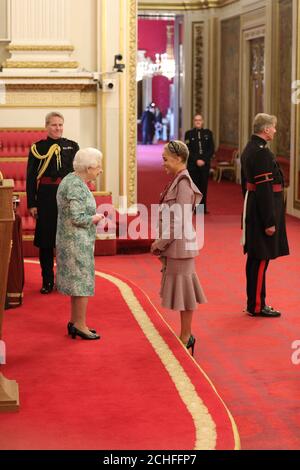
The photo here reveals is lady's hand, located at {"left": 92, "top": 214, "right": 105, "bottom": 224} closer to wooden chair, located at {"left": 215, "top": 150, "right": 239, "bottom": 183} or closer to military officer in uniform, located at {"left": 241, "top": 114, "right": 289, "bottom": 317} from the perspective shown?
military officer in uniform, located at {"left": 241, "top": 114, "right": 289, "bottom": 317}

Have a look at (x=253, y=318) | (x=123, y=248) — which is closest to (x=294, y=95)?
(x=123, y=248)

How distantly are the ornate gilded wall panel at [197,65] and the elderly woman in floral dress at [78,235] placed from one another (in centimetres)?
1650

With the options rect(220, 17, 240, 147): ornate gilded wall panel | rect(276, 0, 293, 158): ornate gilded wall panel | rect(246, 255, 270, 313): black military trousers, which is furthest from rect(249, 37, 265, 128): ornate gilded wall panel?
rect(246, 255, 270, 313): black military trousers

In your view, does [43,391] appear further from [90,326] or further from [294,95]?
[294,95]

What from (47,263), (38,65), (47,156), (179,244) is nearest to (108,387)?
(179,244)

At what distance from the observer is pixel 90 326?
7141 mm

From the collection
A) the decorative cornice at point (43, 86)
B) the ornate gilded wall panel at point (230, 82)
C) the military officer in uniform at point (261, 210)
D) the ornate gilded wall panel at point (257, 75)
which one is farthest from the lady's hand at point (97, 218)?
the ornate gilded wall panel at point (230, 82)

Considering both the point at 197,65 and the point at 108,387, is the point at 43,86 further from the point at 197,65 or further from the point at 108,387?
the point at 197,65

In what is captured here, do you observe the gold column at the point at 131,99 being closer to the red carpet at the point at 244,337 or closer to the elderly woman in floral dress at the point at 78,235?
the red carpet at the point at 244,337

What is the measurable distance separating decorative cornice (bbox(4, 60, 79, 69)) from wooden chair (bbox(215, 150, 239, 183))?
29.1 feet

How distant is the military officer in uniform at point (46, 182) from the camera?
8.34 meters

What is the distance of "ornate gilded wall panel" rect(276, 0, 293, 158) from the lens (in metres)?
16.4

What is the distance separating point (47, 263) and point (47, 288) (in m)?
0.26

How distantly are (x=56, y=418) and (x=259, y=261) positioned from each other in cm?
342
